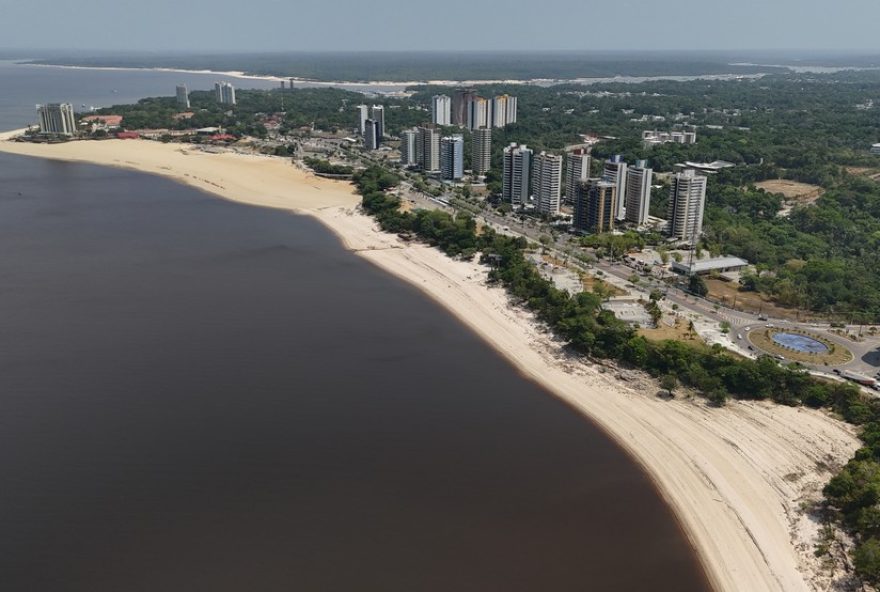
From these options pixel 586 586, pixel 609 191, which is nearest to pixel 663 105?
pixel 609 191

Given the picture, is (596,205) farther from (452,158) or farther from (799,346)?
(452,158)

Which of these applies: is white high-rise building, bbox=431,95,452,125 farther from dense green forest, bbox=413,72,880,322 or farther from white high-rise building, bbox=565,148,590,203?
white high-rise building, bbox=565,148,590,203

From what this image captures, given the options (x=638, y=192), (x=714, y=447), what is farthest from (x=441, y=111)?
(x=714, y=447)

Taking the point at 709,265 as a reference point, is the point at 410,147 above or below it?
above

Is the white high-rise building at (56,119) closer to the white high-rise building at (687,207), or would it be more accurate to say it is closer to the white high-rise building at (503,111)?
the white high-rise building at (503,111)

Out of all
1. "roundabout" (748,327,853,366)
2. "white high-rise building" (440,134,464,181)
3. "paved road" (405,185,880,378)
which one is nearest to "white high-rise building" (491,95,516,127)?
"white high-rise building" (440,134,464,181)

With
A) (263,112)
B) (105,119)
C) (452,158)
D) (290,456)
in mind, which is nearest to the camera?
(290,456)
